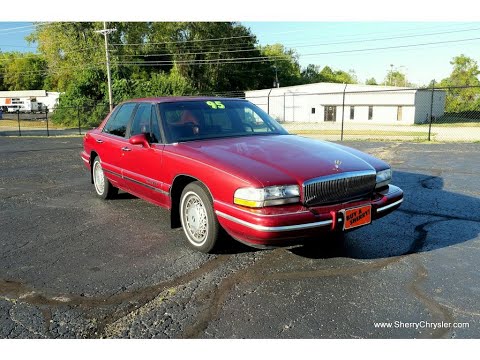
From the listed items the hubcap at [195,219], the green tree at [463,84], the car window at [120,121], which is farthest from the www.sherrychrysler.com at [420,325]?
the green tree at [463,84]

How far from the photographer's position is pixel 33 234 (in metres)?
4.76

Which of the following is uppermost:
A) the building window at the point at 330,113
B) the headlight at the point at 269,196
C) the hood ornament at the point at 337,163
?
the hood ornament at the point at 337,163

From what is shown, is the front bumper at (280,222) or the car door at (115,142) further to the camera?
the car door at (115,142)

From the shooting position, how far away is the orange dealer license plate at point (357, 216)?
3.48 meters

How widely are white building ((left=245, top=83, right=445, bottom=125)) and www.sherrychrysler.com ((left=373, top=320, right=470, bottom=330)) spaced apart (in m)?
44.1

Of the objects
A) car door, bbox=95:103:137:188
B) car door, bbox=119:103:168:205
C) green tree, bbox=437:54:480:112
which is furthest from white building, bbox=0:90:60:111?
car door, bbox=119:103:168:205

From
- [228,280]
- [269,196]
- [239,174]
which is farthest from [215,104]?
[228,280]

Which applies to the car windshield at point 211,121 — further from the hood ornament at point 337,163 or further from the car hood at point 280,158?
the hood ornament at point 337,163

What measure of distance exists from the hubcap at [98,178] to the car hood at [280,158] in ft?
8.49

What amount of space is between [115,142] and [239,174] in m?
2.74

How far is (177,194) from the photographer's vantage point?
4336mm

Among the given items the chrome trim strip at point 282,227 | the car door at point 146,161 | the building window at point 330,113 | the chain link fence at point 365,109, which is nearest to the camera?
the chrome trim strip at point 282,227

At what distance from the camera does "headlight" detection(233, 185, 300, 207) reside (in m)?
3.30

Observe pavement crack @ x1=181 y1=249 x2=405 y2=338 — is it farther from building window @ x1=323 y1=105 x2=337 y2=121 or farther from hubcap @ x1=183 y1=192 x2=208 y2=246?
building window @ x1=323 y1=105 x2=337 y2=121
